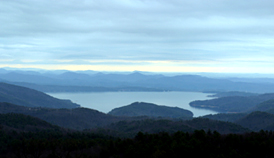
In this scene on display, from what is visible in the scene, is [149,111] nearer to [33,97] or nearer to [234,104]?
[234,104]

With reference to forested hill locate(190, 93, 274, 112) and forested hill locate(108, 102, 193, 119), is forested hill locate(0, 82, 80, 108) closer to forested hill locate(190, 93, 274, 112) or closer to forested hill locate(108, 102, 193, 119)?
forested hill locate(108, 102, 193, 119)

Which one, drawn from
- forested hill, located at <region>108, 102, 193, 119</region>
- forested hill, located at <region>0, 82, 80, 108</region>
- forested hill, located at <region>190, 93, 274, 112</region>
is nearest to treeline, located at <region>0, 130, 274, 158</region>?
forested hill, located at <region>108, 102, 193, 119</region>

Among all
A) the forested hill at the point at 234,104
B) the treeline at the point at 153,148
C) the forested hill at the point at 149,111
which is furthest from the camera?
the forested hill at the point at 234,104

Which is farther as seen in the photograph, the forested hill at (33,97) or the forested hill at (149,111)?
the forested hill at (33,97)

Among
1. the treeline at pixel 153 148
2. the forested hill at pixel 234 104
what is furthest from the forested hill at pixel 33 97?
the treeline at pixel 153 148

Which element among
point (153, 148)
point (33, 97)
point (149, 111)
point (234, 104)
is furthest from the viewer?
point (234, 104)

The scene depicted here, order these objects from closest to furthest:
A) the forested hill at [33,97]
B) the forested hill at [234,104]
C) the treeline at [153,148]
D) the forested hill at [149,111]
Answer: the treeline at [153,148] → the forested hill at [149,111] → the forested hill at [33,97] → the forested hill at [234,104]

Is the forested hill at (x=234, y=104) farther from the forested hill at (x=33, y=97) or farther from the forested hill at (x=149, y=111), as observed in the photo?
the forested hill at (x=33, y=97)

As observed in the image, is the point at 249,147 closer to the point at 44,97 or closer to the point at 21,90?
the point at 44,97

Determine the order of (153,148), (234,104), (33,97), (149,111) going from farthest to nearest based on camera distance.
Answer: (234,104)
(33,97)
(149,111)
(153,148)

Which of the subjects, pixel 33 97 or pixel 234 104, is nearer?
pixel 33 97

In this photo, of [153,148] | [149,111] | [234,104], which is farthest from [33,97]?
[153,148]

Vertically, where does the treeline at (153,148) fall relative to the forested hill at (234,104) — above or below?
above
